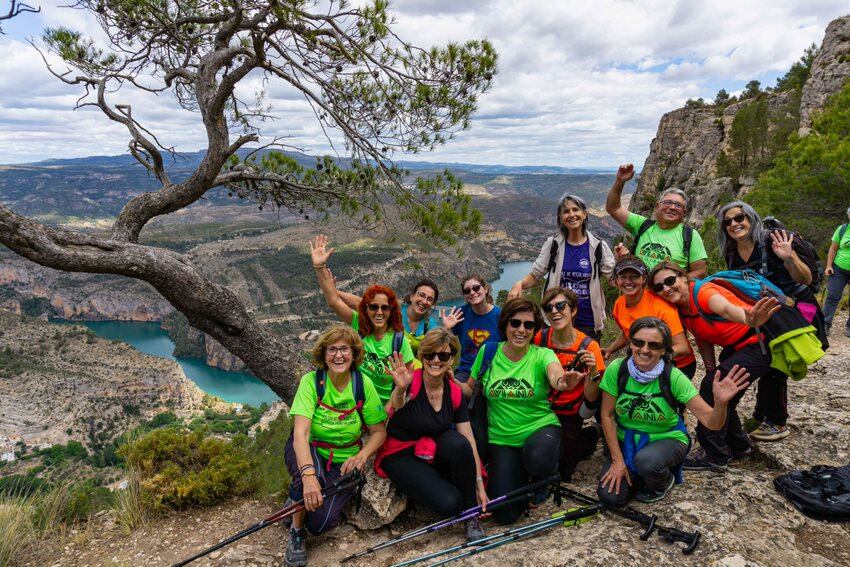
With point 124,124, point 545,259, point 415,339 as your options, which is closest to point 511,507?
point 415,339

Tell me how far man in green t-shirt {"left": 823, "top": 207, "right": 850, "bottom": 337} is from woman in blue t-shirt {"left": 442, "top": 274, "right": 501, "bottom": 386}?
515 centimetres

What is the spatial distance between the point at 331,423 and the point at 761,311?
2.82 m

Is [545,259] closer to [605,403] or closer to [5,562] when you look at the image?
[605,403]

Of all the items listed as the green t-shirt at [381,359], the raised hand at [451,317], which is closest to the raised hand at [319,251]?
the green t-shirt at [381,359]

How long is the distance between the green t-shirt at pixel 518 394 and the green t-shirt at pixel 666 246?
1.34 meters

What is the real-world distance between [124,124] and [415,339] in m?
3.69

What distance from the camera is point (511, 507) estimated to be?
3201 mm

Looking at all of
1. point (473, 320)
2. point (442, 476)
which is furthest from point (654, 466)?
point (473, 320)

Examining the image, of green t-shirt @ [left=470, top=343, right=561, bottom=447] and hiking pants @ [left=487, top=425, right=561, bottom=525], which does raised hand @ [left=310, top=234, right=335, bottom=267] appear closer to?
green t-shirt @ [left=470, top=343, right=561, bottom=447]

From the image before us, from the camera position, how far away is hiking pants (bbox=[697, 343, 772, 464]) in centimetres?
319

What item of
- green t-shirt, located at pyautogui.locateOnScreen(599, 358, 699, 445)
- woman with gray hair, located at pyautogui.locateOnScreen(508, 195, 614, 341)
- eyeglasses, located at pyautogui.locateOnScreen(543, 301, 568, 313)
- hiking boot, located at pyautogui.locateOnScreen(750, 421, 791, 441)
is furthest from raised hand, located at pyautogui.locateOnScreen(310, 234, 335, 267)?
hiking boot, located at pyautogui.locateOnScreen(750, 421, 791, 441)

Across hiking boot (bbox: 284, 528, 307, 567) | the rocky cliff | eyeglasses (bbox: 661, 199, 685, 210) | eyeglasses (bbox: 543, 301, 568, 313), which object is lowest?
hiking boot (bbox: 284, 528, 307, 567)

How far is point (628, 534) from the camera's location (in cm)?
281

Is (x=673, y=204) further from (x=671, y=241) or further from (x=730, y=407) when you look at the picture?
(x=730, y=407)
